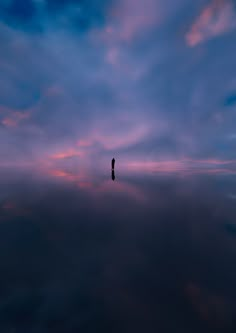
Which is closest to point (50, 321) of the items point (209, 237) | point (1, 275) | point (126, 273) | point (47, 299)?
point (47, 299)

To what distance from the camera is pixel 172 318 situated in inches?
3460

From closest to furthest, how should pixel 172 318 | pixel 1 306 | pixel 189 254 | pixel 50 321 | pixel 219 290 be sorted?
1. pixel 50 321
2. pixel 1 306
3. pixel 172 318
4. pixel 219 290
5. pixel 189 254

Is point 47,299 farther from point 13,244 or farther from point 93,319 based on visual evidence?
point 13,244

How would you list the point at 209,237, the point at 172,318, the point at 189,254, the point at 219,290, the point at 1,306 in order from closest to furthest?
the point at 1,306
the point at 172,318
the point at 219,290
the point at 189,254
the point at 209,237

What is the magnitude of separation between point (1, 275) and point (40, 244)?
6352cm

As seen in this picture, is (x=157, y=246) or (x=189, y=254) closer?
(x=189, y=254)

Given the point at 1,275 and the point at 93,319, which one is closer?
the point at 93,319

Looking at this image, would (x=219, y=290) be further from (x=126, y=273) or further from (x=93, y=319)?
(x=93, y=319)

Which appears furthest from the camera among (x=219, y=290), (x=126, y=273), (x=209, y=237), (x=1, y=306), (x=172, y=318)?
(x=209, y=237)

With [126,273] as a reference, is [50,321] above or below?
above

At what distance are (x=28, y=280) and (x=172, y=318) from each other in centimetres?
9584

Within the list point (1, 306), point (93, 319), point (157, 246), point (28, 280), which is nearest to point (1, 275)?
point (28, 280)


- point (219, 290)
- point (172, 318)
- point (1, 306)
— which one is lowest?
point (172, 318)

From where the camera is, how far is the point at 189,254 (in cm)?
14912
